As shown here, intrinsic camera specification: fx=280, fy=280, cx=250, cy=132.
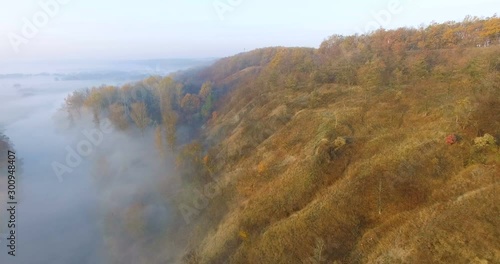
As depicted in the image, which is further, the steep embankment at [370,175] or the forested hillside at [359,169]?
the forested hillside at [359,169]

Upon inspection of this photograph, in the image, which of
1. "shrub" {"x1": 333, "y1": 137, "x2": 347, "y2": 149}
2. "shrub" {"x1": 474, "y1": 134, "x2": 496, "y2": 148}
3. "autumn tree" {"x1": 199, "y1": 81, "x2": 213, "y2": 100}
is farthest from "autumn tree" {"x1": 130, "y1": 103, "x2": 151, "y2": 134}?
"shrub" {"x1": 474, "y1": 134, "x2": 496, "y2": 148}

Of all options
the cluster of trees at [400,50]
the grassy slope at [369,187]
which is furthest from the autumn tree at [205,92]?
the grassy slope at [369,187]

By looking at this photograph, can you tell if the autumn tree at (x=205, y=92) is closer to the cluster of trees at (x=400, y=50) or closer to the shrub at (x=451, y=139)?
the cluster of trees at (x=400, y=50)

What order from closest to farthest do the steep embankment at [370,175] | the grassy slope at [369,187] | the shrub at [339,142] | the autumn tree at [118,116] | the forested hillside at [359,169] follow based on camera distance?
the grassy slope at [369,187] → the steep embankment at [370,175] → the forested hillside at [359,169] → the shrub at [339,142] → the autumn tree at [118,116]

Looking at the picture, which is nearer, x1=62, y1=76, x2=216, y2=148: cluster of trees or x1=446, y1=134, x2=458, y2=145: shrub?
x1=446, y1=134, x2=458, y2=145: shrub

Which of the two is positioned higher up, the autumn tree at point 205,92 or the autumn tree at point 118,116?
the autumn tree at point 205,92

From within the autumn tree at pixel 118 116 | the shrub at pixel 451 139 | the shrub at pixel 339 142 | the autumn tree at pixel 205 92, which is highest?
the shrub at pixel 451 139

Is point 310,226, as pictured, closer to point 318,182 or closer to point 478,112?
point 318,182

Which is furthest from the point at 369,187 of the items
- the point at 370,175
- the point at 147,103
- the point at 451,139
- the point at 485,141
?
the point at 147,103

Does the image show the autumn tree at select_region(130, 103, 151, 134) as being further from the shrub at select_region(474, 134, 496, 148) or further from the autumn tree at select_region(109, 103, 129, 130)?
the shrub at select_region(474, 134, 496, 148)

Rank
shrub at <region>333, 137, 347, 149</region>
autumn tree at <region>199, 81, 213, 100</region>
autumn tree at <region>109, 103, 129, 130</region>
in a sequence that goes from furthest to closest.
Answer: autumn tree at <region>199, 81, 213, 100</region> → autumn tree at <region>109, 103, 129, 130</region> → shrub at <region>333, 137, 347, 149</region>
